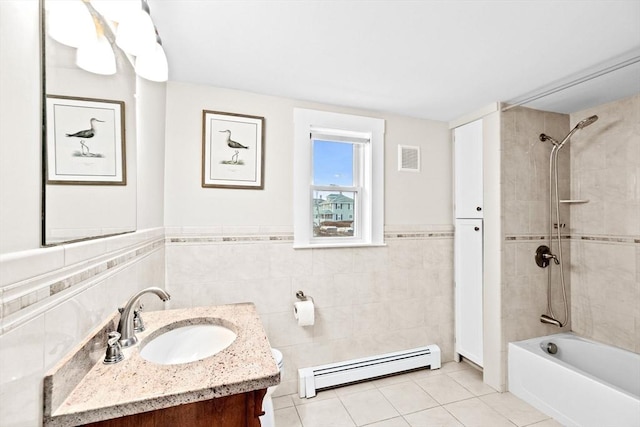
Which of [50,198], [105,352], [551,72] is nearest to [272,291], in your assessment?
[105,352]

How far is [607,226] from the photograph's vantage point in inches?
94.3

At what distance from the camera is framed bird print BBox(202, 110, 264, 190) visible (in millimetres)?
2066

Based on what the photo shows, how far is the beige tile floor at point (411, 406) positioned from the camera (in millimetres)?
1962

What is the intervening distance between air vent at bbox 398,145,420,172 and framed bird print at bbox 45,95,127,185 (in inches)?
82.4

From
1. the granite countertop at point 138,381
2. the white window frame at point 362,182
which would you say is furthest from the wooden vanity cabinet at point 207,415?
the white window frame at point 362,182

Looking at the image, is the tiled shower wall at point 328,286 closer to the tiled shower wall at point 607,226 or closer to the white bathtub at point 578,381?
the white bathtub at point 578,381

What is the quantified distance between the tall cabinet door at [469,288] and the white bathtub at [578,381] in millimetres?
303

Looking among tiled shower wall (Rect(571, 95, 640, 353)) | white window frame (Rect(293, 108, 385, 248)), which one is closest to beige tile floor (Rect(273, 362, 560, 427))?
tiled shower wall (Rect(571, 95, 640, 353))

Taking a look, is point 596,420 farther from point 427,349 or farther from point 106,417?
point 106,417

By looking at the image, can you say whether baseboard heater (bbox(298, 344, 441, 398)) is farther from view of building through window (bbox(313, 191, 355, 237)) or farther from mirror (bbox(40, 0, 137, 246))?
mirror (bbox(40, 0, 137, 246))

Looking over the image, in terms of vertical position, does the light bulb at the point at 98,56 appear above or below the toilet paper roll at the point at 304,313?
above

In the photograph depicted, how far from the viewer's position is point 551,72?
188 centimetres

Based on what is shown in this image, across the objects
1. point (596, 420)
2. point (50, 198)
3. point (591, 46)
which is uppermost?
point (591, 46)

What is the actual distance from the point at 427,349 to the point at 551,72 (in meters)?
2.29
